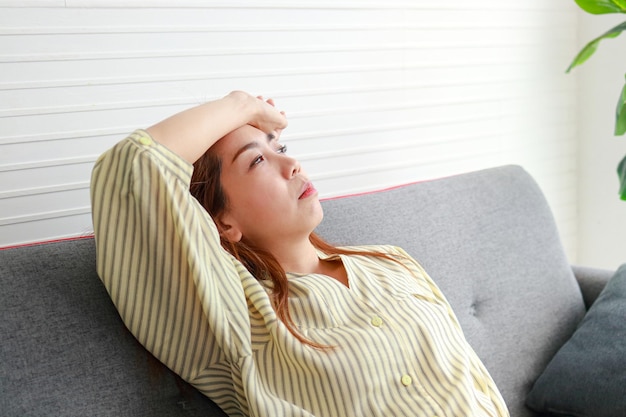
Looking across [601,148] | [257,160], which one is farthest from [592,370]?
[601,148]

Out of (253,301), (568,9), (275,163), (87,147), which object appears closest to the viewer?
(253,301)

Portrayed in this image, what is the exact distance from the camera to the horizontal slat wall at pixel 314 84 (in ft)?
5.47

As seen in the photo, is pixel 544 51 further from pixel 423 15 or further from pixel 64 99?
pixel 64 99

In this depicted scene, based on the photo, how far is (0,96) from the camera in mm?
1608

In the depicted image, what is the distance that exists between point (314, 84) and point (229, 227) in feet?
2.69

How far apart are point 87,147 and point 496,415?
40.1 inches

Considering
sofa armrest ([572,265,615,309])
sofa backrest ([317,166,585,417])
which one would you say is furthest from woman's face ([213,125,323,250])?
sofa armrest ([572,265,615,309])

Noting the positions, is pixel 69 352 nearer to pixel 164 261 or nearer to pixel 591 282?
pixel 164 261

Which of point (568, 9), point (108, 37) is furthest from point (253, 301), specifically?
point (568, 9)

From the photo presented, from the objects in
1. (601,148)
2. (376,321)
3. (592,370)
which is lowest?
(592,370)

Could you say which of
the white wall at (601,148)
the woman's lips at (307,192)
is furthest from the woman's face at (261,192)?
the white wall at (601,148)

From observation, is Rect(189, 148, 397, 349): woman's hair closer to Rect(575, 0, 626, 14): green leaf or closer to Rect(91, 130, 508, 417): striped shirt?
Rect(91, 130, 508, 417): striped shirt

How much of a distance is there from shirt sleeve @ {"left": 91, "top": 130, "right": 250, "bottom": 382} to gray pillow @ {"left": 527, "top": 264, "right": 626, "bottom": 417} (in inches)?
34.9

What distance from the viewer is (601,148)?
10.0 ft
